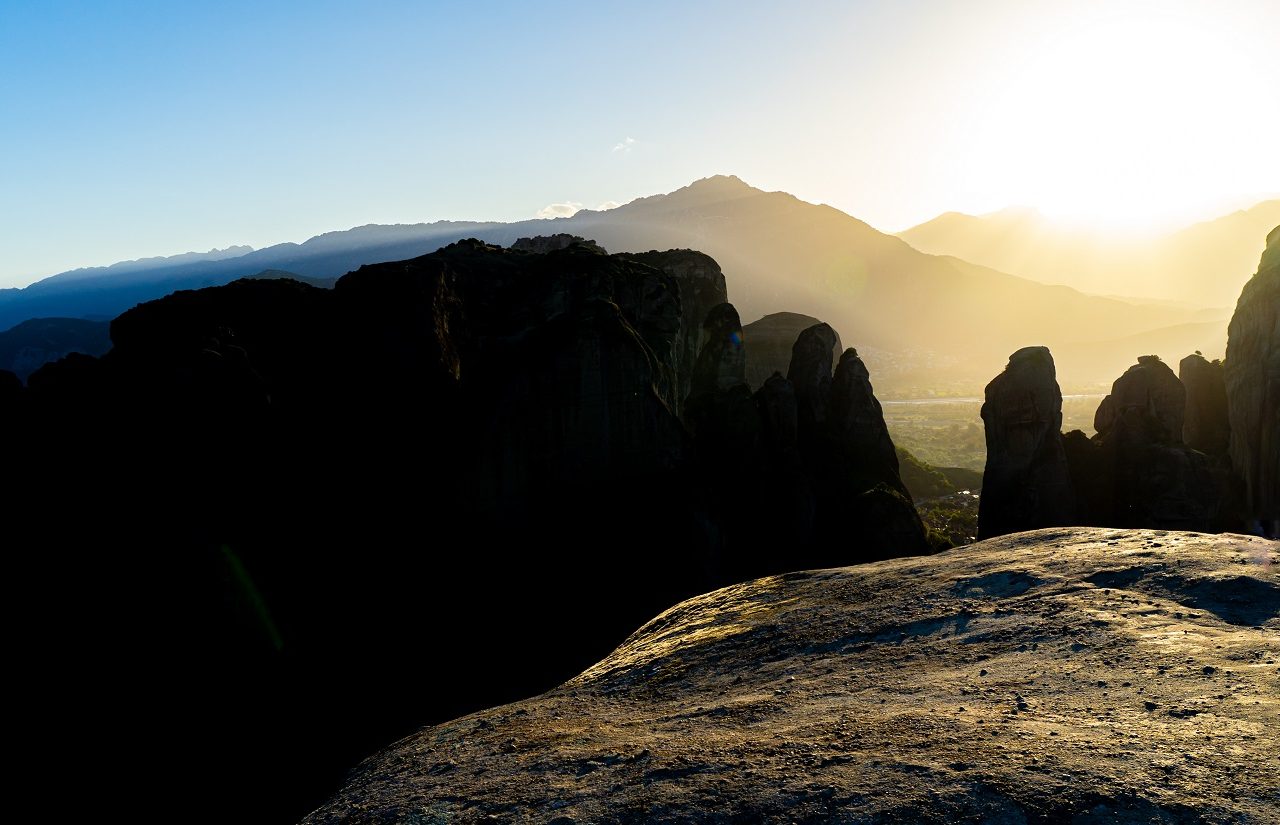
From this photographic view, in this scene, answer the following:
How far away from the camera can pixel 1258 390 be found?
135ft

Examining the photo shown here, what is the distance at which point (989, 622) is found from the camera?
12.8 metres

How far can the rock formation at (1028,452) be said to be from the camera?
126ft

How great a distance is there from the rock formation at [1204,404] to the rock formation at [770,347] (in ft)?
119

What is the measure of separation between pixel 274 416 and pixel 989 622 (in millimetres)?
25690

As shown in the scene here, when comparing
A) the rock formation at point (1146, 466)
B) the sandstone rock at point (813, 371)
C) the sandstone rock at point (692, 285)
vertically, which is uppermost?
the sandstone rock at point (692, 285)

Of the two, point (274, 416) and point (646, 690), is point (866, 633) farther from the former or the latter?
point (274, 416)

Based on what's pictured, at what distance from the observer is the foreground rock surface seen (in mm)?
7664

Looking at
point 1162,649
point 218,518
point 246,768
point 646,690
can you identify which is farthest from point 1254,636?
point 218,518

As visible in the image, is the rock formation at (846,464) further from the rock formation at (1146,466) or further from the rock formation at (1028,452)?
the rock formation at (1146,466)

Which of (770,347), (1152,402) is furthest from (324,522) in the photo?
(770,347)

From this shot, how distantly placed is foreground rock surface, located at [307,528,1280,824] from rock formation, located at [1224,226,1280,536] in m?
33.3

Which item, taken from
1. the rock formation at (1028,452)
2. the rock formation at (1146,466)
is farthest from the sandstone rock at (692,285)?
the rock formation at (1146,466)

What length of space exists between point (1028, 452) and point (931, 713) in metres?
34.2

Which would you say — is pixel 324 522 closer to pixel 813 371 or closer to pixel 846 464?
pixel 846 464
